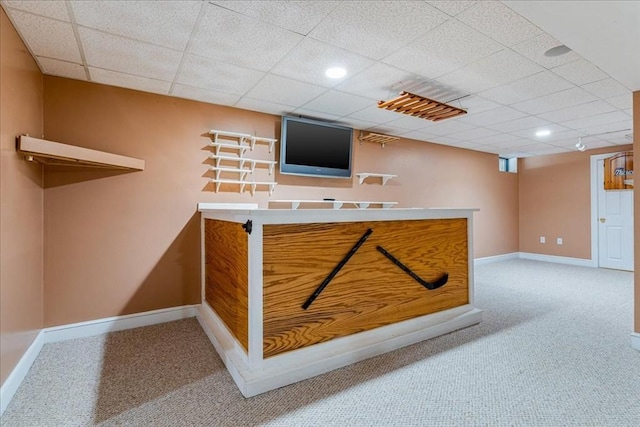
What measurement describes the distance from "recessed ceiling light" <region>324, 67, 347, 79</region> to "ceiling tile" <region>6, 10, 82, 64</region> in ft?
6.18

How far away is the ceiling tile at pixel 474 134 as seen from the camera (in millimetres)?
4726

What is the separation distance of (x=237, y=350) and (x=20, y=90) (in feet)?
7.78

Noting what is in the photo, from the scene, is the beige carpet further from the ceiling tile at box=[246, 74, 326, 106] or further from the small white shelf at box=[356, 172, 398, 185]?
the small white shelf at box=[356, 172, 398, 185]

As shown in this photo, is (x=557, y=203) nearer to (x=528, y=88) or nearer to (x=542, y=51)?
(x=528, y=88)

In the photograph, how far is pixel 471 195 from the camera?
6.28 m

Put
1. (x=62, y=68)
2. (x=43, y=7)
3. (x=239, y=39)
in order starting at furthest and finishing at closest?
1. (x=62, y=68)
2. (x=239, y=39)
3. (x=43, y=7)

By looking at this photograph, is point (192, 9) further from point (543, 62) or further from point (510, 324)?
point (510, 324)

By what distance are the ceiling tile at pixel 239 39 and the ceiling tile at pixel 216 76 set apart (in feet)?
0.37

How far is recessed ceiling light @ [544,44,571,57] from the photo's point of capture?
2.32 metres

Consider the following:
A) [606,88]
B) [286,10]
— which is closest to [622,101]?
[606,88]

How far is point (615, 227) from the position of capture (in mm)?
5762

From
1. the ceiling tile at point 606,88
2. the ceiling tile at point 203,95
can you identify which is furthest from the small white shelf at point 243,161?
the ceiling tile at point 606,88

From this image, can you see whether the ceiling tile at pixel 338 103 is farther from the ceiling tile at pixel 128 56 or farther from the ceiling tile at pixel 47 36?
the ceiling tile at pixel 47 36

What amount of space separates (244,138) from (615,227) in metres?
6.80
